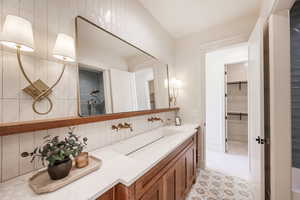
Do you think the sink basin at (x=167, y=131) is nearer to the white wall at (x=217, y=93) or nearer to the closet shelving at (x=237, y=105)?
→ the white wall at (x=217, y=93)

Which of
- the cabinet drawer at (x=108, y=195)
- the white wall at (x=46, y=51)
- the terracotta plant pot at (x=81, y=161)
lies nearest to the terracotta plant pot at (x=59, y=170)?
the terracotta plant pot at (x=81, y=161)

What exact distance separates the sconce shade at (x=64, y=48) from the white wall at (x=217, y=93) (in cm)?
306

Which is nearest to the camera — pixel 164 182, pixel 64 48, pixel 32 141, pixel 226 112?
pixel 32 141

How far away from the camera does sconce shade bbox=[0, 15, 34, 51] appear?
68cm

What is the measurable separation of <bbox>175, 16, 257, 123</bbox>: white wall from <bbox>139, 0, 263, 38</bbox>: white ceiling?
155mm

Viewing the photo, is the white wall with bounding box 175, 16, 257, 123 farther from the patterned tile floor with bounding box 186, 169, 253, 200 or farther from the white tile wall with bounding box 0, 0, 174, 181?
the white tile wall with bounding box 0, 0, 174, 181

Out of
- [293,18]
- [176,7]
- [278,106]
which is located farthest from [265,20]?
[176,7]

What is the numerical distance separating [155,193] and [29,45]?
1.37 m

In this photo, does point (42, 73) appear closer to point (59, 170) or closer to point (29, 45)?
point (29, 45)

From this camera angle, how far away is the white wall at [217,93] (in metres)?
3.17

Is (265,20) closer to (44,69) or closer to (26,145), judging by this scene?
(44,69)

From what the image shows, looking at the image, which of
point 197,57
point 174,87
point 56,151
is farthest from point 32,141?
point 197,57

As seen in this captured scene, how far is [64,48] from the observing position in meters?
0.93

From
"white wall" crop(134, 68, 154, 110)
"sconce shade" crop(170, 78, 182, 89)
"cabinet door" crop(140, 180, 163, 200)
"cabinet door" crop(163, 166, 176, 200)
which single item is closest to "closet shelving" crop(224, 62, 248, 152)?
"sconce shade" crop(170, 78, 182, 89)
